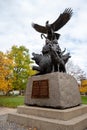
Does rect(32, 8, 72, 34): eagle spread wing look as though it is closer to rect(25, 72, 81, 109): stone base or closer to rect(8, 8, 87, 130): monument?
rect(8, 8, 87, 130): monument

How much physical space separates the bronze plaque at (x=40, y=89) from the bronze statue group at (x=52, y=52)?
24.4 inches

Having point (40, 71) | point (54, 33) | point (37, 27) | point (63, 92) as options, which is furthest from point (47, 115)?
point (37, 27)

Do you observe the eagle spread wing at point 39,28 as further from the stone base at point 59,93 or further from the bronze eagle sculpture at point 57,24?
the stone base at point 59,93

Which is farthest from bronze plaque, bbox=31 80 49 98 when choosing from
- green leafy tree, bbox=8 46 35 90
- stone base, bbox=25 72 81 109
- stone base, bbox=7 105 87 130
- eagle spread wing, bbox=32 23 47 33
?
green leafy tree, bbox=8 46 35 90

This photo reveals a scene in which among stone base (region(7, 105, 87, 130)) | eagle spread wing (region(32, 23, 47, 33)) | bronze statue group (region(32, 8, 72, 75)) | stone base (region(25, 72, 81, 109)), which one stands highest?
eagle spread wing (region(32, 23, 47, 33))

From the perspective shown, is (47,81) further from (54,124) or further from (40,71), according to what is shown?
(54,124)

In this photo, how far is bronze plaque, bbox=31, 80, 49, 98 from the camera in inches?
264

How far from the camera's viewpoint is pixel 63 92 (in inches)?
249

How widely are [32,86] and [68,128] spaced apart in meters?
2.81

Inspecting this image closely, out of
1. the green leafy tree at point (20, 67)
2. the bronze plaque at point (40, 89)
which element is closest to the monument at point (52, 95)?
the bronze plaque at point (40, 89)

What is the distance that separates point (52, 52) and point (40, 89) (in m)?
1.56

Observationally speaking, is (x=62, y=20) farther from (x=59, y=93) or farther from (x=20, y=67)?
(x=20, y=67)

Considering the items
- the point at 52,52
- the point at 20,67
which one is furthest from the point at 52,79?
the point at 20,67

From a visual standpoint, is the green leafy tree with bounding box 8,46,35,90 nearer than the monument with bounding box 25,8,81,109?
No
